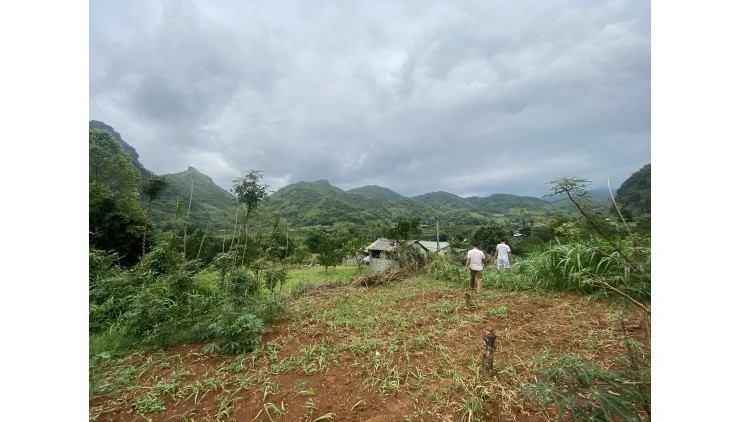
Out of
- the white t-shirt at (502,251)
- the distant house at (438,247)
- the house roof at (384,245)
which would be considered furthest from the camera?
the distant house at (438,247)

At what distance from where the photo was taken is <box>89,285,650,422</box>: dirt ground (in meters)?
2.12

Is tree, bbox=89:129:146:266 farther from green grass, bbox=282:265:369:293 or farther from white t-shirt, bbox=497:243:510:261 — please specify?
white t-shirt, bbox=497:243:510:261

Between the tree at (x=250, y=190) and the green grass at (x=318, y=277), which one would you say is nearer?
the tree at (x=250, y=190)

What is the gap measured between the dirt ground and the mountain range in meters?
1.42

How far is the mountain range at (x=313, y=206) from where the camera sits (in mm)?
4380

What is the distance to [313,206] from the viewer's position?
48656mm

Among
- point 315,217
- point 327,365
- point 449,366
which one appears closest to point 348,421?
point 327,365

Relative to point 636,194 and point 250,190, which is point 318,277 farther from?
point 636,194

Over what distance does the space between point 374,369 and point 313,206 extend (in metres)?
46.9

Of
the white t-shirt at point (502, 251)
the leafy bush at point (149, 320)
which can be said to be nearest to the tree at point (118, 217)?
the leafy bush at point (149, 320)

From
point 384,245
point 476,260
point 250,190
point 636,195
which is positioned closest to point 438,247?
point 384,245

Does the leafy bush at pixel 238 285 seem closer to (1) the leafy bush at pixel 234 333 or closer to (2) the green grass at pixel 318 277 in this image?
(1) the leafy bush at pixel 234 333

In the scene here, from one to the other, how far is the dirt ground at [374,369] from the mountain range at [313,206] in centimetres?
142

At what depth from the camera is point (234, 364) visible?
9.42ft
